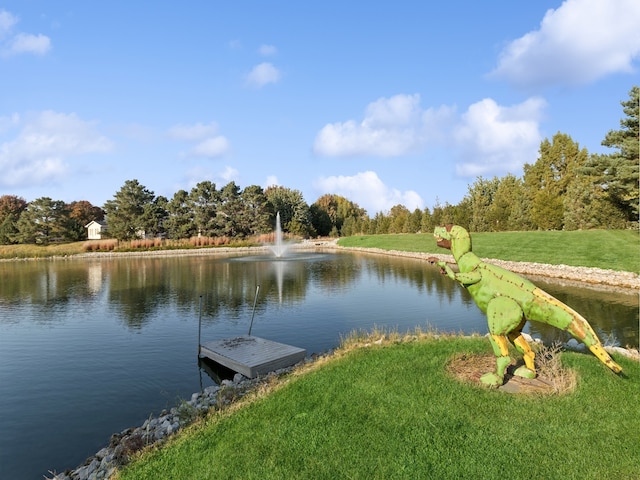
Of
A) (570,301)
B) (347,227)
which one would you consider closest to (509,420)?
(570,301)

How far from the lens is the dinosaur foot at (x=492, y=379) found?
665 centimetres

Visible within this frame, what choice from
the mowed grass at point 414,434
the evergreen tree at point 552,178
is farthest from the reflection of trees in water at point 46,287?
the evergreen tree at point 552,178

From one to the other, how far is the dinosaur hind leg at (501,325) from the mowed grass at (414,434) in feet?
1.37

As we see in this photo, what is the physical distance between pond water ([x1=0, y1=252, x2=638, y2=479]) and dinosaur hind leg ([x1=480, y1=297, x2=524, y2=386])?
529cm

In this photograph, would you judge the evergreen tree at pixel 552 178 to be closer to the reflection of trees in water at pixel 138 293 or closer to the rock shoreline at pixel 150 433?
the reflection of trees in water at pixel 138 293

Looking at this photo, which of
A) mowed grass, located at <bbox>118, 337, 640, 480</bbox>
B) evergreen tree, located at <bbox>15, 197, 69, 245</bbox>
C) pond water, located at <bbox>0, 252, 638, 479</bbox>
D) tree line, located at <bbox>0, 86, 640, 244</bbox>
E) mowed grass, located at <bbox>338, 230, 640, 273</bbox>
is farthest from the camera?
evergreen tree, located at <bbox>15, 197, 69, 245</bbox>

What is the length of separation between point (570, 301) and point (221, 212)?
54292 mm

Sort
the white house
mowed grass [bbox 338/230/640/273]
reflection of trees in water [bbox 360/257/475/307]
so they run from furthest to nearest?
the white house
mowed grass [bbox 338/230/640/273]
reflection of trees in water [bbox 360/257/475/307]

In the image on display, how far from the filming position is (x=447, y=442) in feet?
17.0

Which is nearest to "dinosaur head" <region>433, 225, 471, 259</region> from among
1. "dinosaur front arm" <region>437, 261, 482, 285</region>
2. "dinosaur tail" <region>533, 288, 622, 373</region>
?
"dinosaur front arm" <region>437, 261, 482, 285</region>

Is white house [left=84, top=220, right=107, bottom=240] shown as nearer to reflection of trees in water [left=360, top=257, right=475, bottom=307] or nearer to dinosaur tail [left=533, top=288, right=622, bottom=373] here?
reflection of trees in water [left=360, top=257, right=475, bottom=307]

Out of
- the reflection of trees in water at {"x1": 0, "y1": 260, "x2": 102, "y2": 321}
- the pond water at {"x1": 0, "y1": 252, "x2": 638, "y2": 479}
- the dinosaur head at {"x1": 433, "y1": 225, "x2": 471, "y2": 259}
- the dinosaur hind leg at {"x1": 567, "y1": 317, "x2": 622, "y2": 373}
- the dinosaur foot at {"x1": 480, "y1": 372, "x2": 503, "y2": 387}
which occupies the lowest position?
the pond water at {"x1": 0, "y1": 252, "x2": 638, "y2": 479}

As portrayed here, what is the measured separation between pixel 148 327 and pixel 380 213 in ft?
203

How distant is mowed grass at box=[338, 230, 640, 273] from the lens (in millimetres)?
23734
